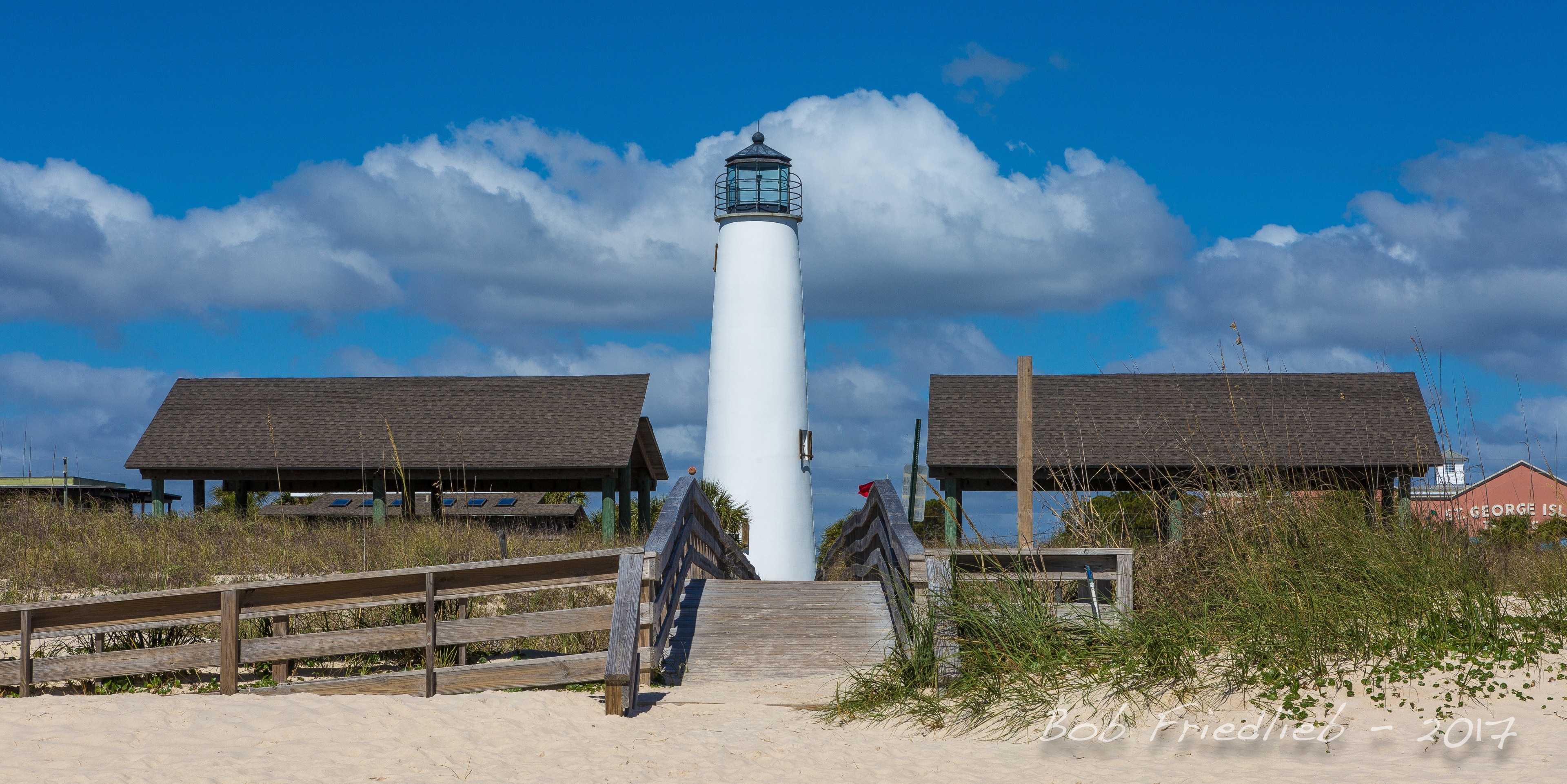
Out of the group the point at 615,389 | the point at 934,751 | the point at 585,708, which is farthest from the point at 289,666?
the point at 615,389

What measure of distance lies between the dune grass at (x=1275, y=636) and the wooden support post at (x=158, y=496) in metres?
18.3

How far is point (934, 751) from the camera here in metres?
5.77

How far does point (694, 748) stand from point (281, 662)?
3.23 m

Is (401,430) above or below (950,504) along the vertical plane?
above

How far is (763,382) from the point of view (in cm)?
2027

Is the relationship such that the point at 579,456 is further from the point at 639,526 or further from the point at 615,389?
the point at 639,526

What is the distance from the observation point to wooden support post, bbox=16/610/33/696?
751cm

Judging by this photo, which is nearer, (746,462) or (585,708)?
(585,708)

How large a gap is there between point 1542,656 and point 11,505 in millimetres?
19138

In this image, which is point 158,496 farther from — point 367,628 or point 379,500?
point 367,628

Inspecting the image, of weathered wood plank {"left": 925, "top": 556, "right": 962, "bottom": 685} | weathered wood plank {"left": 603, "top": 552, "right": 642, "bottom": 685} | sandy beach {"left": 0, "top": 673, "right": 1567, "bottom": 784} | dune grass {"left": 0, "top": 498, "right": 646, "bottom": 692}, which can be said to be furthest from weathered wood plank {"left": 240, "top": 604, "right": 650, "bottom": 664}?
weathered wood plank {"left": 925, "top": 556, "right": 962, "bottom": 685}

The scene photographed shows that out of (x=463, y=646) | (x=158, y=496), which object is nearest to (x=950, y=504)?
(x=463, y=646)

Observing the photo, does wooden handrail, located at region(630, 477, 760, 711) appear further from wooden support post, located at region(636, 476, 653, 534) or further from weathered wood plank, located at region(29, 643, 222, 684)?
wooden support post, located at region(636, 476, 653, 534)

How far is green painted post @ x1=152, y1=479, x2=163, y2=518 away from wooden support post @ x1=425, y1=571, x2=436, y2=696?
16.1 metres
